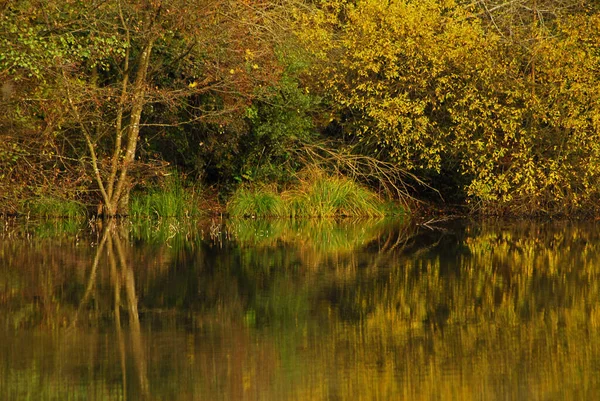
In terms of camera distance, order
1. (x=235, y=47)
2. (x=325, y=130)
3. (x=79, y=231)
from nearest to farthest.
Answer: (x=79, y=231)
(x=235, y=47)
(x=325, y=130)

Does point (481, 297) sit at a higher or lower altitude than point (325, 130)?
lower

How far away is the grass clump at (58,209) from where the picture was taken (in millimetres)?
21500

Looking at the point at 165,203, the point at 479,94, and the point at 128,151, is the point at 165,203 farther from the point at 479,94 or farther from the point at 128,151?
the point at 479,94

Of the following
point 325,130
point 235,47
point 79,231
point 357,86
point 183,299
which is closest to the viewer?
point 183,299

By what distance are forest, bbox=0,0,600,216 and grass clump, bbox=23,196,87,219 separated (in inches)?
2.3

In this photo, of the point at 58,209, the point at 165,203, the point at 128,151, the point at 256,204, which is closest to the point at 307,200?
the point at 256,204

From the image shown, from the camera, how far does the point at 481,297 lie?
11500 mm

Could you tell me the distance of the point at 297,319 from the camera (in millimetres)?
10102

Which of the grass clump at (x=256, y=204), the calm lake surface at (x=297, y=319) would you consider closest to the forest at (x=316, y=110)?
the grass clump at (x=256, y=204)

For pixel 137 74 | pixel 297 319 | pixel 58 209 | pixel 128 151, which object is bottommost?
pixel 297 319

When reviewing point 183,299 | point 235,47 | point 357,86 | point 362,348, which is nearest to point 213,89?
point 235,47

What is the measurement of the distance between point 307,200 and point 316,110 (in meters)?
1.83

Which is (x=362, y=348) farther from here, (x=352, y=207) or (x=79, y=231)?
(x=352, y=207)

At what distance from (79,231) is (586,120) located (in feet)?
30.2
